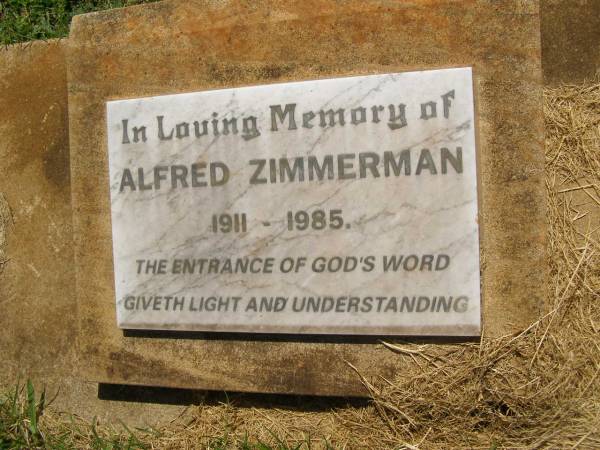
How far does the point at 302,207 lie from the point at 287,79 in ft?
1.90

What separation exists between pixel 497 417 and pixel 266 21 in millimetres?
2000

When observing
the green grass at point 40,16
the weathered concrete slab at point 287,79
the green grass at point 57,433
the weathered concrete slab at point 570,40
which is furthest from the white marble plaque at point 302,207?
the green grass at point 40,16

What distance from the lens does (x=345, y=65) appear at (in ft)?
8.40

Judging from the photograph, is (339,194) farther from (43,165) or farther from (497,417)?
(43,165)

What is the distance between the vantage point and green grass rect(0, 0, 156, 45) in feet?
11.0

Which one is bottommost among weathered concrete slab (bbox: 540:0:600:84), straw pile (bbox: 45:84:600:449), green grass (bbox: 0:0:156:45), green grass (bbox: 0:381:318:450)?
green grass (bbox: 0:381:318:450)

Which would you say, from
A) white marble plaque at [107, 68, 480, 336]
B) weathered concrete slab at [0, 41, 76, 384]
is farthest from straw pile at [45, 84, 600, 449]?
weathered concrete slab at [0, 41, 76, 384]

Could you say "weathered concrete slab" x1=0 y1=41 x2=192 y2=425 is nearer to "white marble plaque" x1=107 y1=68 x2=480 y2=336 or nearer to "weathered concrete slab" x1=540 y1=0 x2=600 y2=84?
"white marble plaque" x1=107 y1=68 x2=480 y2=336

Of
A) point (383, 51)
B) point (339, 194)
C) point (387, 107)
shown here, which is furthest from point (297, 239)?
point (383, 51)

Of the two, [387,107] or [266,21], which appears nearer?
[387,107]

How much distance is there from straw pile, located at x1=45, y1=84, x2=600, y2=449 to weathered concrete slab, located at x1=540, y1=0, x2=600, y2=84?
0.25ft

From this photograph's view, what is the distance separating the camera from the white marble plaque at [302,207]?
242 centimetres

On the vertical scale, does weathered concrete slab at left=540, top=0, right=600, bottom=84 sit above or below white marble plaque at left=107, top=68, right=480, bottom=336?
above

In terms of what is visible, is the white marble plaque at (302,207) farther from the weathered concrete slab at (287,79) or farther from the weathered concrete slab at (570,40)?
the weathered concrete slab at (570,40)
